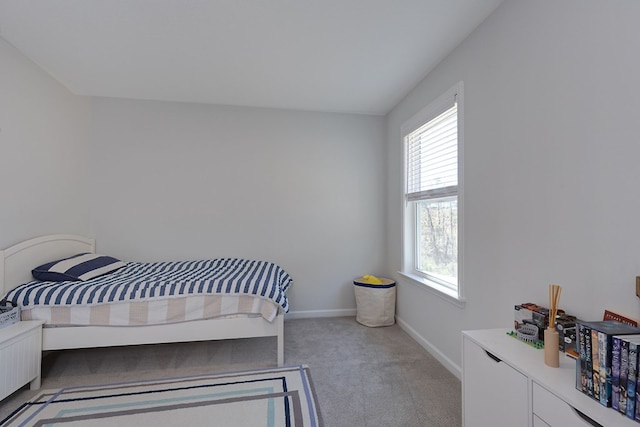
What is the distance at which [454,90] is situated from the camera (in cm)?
238

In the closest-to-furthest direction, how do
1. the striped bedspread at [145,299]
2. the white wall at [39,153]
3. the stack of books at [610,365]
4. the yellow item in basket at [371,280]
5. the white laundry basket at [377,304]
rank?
the stack of books at [610,365] < the striped bedspread at [145,299] < the white wall at [39,153] < the white laundry basket at [377,304] < the yellow item in basket at [371,280]

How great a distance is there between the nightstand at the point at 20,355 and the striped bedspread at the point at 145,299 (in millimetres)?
136

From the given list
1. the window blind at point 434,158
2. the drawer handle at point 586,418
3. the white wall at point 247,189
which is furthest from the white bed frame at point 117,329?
the drawer handle at point 586,418

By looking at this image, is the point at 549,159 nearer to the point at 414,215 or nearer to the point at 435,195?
the point at 435,195

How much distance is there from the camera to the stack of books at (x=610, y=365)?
0.94 metres

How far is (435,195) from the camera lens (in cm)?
274

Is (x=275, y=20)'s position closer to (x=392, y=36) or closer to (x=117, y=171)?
(x=392, y=36)

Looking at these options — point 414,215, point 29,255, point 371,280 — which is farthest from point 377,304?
point 29,255

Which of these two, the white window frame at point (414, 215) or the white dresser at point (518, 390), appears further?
the white window frame at point (414, 215)

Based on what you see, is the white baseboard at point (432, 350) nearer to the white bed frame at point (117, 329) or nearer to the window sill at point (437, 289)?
the window sill at point (437, 289)

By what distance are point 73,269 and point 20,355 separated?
717mm

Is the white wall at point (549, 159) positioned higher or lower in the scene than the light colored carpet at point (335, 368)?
higher

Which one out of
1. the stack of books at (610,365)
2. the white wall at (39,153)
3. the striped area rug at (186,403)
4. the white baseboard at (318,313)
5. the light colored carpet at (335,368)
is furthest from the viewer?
the white baseboard at (318,313)

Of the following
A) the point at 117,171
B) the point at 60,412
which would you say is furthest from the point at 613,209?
the point at 117,171
